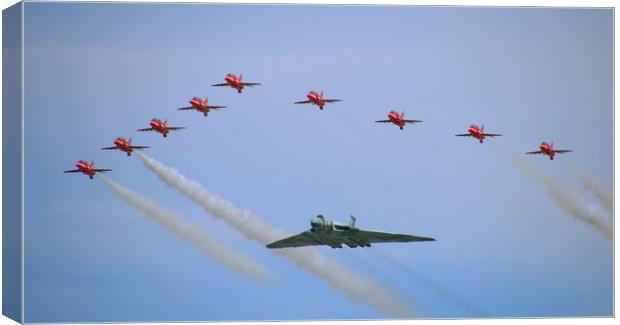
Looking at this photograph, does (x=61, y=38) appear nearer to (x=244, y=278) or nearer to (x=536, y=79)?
(x=244, y=278)

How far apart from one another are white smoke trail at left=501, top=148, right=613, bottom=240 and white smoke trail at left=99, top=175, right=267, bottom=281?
1439cm

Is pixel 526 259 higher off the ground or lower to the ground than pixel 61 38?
lower

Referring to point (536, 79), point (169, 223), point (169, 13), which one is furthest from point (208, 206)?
point (536, 79)

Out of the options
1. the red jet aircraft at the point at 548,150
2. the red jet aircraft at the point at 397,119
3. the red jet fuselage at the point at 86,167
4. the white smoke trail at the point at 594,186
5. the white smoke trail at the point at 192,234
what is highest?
the red jet aircraft at the point at 397,119

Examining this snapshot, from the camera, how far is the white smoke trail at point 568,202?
118m

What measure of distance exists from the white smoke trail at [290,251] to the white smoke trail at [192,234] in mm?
1359

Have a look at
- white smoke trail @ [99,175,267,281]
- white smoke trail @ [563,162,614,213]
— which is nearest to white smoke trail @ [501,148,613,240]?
white smoke trail @ [563,162,614,213]

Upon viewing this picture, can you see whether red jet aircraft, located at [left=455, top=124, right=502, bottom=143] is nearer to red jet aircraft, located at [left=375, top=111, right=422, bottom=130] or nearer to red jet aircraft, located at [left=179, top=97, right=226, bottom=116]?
red jet aircraft, located at [left=375, top=111, right=422, bottom=130]

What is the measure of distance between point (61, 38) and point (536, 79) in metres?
24.6

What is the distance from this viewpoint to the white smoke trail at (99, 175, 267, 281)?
376ft

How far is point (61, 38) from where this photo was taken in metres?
113

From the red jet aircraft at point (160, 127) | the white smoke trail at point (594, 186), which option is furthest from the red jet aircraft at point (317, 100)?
the white smoke trail at point (594, 186)

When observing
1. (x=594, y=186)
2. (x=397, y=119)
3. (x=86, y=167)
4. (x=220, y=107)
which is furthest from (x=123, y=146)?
(x=594, y=186)

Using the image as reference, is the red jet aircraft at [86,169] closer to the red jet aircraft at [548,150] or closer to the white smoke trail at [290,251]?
the white smoke trail at [290,251]
